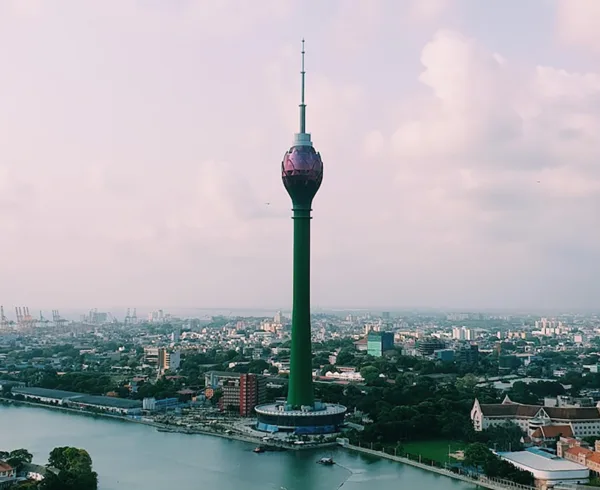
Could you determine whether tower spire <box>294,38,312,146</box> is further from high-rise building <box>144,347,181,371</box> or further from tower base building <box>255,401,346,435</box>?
high-rise building <box>144,347,181,371</box>

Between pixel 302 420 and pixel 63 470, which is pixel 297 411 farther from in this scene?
pixel 63 470

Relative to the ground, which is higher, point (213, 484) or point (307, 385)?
point (307, 385)

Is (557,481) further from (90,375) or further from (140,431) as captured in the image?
(90,375)

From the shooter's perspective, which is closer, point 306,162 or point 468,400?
point 306,162

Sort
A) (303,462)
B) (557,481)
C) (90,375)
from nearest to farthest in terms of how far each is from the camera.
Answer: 1. (557,481)
2. (303,462)
3. (90,375)

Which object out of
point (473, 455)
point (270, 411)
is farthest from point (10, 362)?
point (473, 455)

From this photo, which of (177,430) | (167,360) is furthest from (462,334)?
(177,430)
